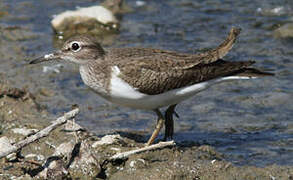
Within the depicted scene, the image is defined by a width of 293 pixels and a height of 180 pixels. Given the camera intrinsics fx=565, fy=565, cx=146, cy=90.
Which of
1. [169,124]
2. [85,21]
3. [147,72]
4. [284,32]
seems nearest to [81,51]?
[147,72]

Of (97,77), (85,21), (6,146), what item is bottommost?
(6,146)

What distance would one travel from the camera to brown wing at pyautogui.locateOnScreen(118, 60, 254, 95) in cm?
676

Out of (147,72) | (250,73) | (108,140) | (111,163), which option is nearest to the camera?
(111,163)

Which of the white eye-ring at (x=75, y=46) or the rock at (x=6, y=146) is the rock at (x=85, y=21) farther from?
the rock at (x=6, y=146)

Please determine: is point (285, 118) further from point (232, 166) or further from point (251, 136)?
point (232, 166)

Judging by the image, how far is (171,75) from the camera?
690 centimetres

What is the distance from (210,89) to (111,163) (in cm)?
339

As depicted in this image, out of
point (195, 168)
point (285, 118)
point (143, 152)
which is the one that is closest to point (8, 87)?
point (143, 152)

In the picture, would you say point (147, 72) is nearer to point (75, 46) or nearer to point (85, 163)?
point (75, 46)

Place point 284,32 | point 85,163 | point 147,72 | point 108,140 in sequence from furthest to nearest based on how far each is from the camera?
point 284,32 → point 147,72 → point 108,140 → point 85,163

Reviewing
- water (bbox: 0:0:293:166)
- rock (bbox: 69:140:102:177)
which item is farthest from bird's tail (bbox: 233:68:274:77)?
rock (bbox: 69:140:102:177)

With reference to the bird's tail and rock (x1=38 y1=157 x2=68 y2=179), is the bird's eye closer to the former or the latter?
rock (x1=38 y1=157 x2=68 y2=179)

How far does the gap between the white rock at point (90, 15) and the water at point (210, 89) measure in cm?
31

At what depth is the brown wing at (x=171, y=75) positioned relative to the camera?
676 cm
